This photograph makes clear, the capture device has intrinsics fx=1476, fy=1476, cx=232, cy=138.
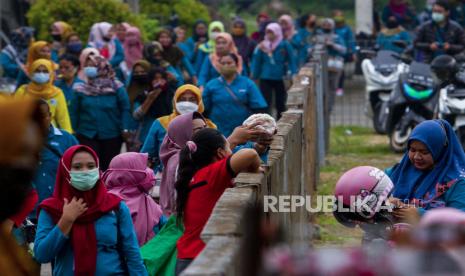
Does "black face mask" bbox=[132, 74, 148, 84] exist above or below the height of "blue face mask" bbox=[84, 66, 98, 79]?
below

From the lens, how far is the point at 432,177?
7.76 m

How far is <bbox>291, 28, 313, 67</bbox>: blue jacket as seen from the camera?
2466cm

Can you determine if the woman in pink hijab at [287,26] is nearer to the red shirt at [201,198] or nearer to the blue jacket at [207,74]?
the blue jacket at [207,74]

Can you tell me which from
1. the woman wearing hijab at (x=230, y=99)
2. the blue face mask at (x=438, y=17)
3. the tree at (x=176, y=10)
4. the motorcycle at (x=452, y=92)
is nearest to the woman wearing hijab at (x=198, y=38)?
the tree at (x=176, y=10)

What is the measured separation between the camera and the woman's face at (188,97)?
1157cm

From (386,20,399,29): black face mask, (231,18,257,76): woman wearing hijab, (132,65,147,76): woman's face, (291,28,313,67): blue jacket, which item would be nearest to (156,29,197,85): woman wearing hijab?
(231,18,257,76): woman wearing hijab

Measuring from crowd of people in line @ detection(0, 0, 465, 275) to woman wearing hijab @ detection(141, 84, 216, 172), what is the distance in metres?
0.01

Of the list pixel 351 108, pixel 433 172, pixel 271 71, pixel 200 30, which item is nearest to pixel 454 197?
pixel 433 172

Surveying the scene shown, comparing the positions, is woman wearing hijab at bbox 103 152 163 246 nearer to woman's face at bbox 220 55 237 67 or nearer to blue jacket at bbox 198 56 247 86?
woman's face at bbox 220 55 237 67

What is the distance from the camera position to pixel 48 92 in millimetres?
13930

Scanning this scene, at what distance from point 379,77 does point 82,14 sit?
5.31 meters

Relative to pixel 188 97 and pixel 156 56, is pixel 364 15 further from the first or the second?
pixel 188 97

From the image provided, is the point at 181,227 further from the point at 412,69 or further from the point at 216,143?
the point at 412,69

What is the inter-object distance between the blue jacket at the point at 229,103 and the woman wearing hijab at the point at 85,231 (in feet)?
19.5
